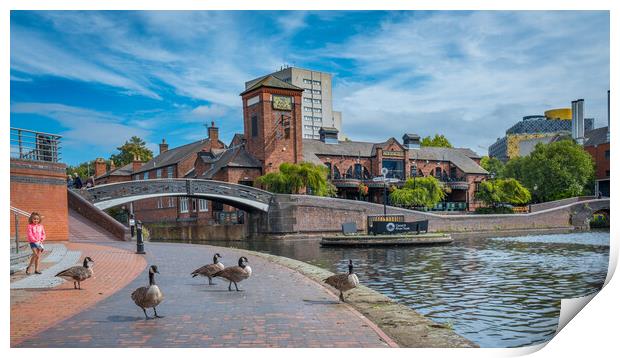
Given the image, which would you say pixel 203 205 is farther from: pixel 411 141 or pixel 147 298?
pixel 147 298

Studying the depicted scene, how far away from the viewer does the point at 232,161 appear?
53531 mm

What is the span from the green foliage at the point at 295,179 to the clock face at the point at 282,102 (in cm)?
632

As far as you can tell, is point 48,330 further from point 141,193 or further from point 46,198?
point 141,193

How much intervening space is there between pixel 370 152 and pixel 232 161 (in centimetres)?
2019

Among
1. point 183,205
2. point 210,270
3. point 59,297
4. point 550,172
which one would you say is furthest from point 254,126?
point 59,297

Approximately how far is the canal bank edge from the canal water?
81 cm

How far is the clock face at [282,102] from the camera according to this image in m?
52.5

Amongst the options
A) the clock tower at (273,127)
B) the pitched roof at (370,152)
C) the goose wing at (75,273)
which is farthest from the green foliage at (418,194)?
the goose wing at (75,273)

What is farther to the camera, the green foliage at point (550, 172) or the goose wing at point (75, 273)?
the green foliage at point (550, 172)

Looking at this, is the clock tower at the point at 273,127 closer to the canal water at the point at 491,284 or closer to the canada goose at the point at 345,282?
the canal water at the point at 491,284

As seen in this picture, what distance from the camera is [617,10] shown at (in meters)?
8.65

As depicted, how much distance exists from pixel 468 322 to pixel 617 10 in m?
5.94

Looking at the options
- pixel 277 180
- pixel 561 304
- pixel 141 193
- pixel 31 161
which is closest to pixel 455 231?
pixel 277 180

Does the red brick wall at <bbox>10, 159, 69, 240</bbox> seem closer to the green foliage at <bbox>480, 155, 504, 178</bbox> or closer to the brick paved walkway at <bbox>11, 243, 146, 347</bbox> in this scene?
the brick paved walkway at <bbox>11, 243, 146, 347</bbox>
